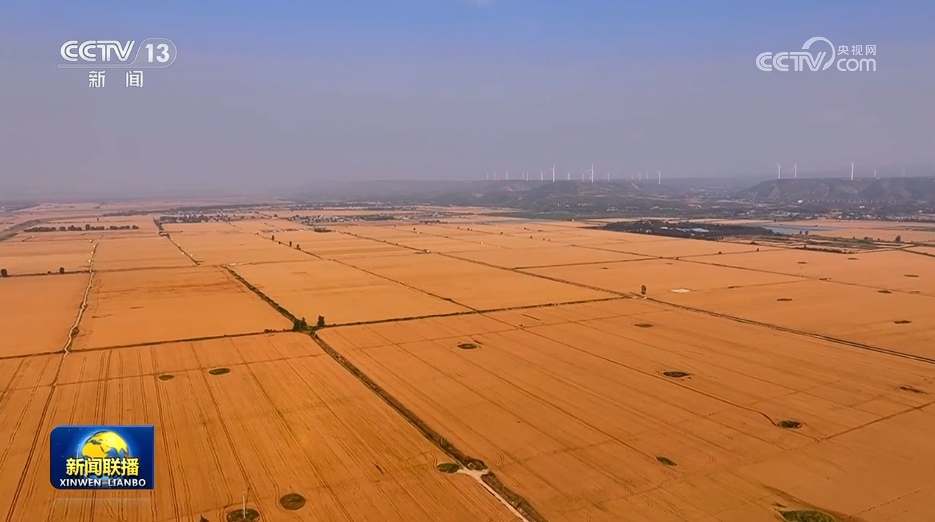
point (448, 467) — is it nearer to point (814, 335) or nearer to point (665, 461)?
point (665, 461)

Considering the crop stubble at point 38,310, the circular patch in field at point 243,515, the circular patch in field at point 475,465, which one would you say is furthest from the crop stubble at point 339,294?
the circular patch in field at point 243,515

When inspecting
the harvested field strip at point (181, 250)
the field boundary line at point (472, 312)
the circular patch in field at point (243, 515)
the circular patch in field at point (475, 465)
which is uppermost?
the harvested field strip at point (181, 250)

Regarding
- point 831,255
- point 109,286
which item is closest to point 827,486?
point 109,286

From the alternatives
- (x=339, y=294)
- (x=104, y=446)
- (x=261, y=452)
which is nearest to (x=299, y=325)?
(x=339, y=294)

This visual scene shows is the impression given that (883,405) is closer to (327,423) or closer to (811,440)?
(811,440)

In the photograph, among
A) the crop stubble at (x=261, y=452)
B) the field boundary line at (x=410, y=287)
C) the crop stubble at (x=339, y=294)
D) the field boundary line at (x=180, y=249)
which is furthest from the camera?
the field boundary line at (x=180, y=249)

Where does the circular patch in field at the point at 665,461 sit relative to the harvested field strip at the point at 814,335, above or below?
below

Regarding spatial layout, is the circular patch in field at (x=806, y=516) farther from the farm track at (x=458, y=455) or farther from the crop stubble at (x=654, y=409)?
the farm track at (x=458, y=455)
